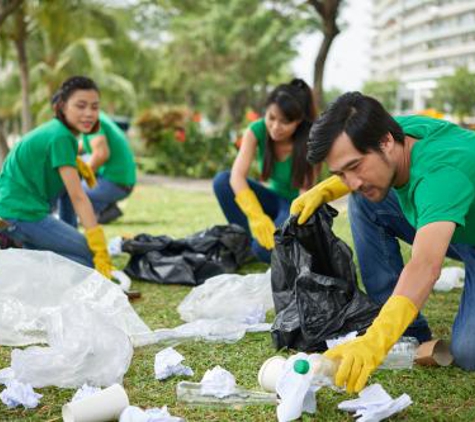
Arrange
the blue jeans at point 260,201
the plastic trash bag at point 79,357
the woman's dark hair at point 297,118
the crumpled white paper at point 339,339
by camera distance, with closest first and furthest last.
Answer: the plastic trash bag at point 79,357, the crumpled white paper at point 339,339, the woman's dark hair at point 297,118, the blue jeans at point 260,201

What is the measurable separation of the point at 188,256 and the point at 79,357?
6.12 feet

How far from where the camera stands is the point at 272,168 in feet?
15.5

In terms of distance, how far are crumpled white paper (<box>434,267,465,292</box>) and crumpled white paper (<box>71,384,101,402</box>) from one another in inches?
91.2

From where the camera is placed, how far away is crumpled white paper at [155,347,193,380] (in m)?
2.66

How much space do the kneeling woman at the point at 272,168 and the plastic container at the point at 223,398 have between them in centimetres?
193

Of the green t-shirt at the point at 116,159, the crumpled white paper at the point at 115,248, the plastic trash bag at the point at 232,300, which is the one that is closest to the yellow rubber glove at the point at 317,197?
the plastic trash bag at the point at 232,300

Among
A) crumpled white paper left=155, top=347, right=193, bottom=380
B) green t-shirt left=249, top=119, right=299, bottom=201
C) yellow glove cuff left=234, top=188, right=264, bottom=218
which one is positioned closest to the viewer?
crumpled white paper left=155, top=347, right=193, bottom=380

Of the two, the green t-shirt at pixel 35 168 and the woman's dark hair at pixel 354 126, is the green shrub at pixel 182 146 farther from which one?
the woman's dark hair at pixel 354 126

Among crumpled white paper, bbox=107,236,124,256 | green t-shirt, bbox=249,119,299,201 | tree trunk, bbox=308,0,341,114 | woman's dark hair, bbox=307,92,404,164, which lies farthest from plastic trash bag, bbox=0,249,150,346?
tree trunk, bbox=308,0,341,114

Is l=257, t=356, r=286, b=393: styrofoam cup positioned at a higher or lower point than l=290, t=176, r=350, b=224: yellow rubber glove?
lower

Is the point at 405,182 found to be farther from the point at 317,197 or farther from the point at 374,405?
the point at 374,405

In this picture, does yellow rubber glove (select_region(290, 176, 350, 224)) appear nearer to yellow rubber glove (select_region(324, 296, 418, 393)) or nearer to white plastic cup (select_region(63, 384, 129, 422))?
yellow rubber glove (select_region(324, 296, 418, 393))

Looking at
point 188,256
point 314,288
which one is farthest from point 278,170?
point 314,288

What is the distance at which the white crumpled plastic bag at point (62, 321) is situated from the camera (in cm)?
257
